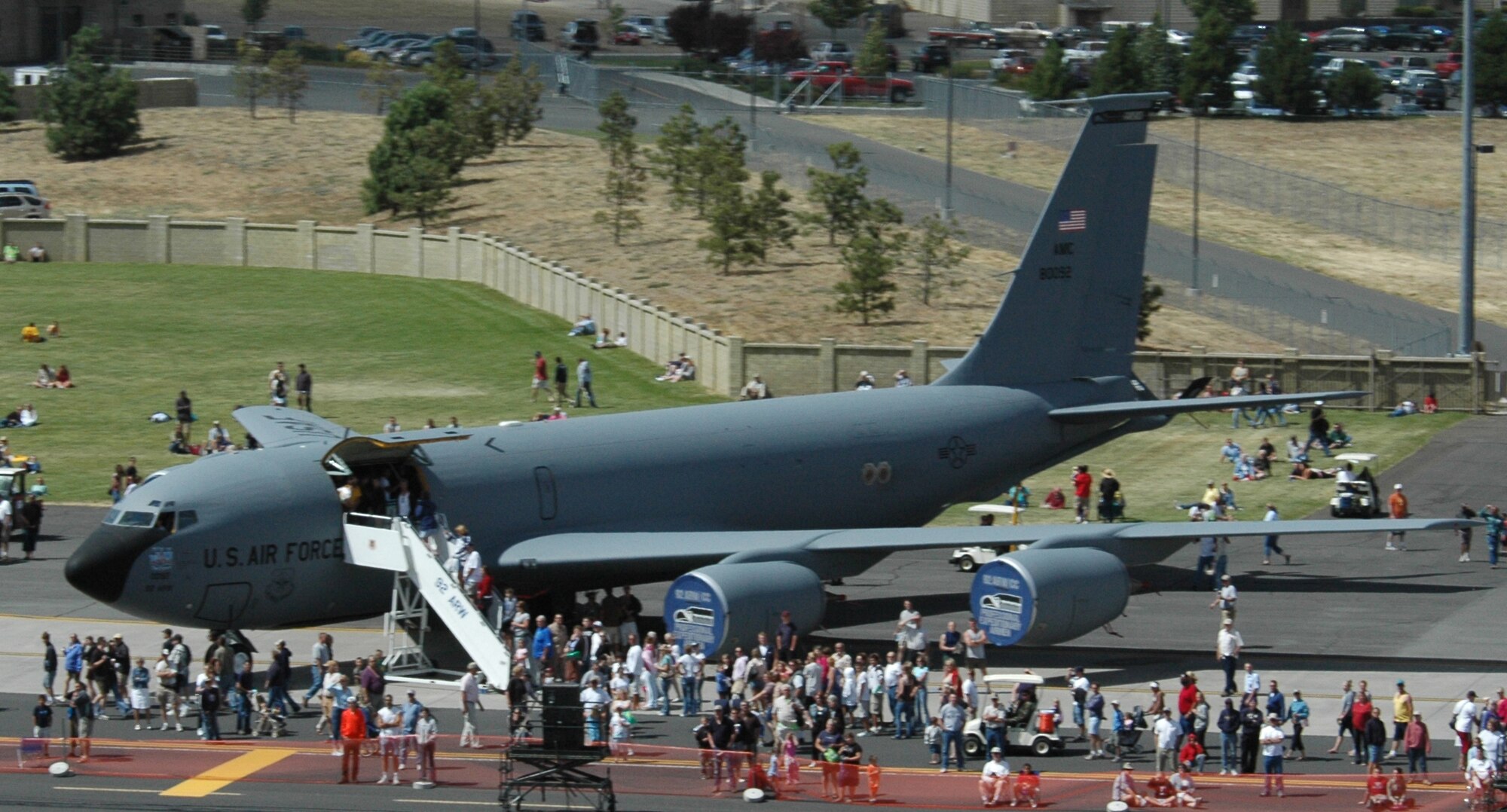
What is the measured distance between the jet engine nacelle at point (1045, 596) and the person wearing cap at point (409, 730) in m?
10.9

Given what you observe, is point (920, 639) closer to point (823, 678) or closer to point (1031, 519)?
point (823, 678)

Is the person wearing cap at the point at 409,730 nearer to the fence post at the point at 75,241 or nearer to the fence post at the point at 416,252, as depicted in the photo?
the fence post at the point at 416,252

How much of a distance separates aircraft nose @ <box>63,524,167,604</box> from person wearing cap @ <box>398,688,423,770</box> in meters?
6.57

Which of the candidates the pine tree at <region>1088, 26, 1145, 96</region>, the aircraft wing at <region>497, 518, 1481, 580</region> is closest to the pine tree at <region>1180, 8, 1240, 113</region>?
the pine tree at <region>1088, 26, 1145, 96</region>

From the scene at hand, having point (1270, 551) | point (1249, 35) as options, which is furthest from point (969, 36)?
point (1270, 551)

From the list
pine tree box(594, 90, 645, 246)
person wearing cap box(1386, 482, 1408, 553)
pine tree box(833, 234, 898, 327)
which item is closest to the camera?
person wearing cap box(1386, 482, 1408, 553)

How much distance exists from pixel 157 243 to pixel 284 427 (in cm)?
5505

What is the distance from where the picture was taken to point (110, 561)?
3484 centimetres

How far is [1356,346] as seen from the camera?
77.9 meters

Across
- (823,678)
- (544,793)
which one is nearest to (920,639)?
(823,678)

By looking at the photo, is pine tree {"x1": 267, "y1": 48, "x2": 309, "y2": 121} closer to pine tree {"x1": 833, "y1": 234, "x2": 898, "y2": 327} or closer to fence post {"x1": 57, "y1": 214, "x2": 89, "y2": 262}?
fence post {"x1": 57, "y1": 214, "x2": 89, "y2": 262}

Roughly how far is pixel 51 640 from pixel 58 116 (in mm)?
79015

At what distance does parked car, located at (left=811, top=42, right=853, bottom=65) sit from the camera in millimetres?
147250

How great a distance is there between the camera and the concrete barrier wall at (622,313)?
220 ft
